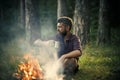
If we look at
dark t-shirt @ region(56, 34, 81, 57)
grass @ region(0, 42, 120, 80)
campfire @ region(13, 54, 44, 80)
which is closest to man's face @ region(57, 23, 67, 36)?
dark t-shirt @ region(56, 34, 81, 57)

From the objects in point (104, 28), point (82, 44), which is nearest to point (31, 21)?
point (82, 44)

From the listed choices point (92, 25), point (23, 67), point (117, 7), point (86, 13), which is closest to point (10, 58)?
point (23, 67)

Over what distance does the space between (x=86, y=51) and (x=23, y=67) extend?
5665 mm

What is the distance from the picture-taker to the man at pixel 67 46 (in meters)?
7.91

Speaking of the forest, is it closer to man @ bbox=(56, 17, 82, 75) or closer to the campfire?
the campfire

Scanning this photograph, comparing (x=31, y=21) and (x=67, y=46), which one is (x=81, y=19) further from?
(x=67, y=46)

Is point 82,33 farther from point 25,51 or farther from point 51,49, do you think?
point 51,49

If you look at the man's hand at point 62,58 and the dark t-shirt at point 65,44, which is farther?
the dark t-shirt at point 65,44

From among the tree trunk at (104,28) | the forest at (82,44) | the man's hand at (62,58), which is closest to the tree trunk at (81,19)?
the forest at (82,44)

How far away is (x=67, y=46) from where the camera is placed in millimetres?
8445

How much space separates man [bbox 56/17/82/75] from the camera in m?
7.91

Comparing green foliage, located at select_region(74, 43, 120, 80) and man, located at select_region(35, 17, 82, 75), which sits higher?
man, located at select_region(35, 17, 82, 75)

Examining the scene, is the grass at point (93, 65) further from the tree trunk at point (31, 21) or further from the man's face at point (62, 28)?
the tree trunk at point (31, 21)

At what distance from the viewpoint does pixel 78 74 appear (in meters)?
9.05
